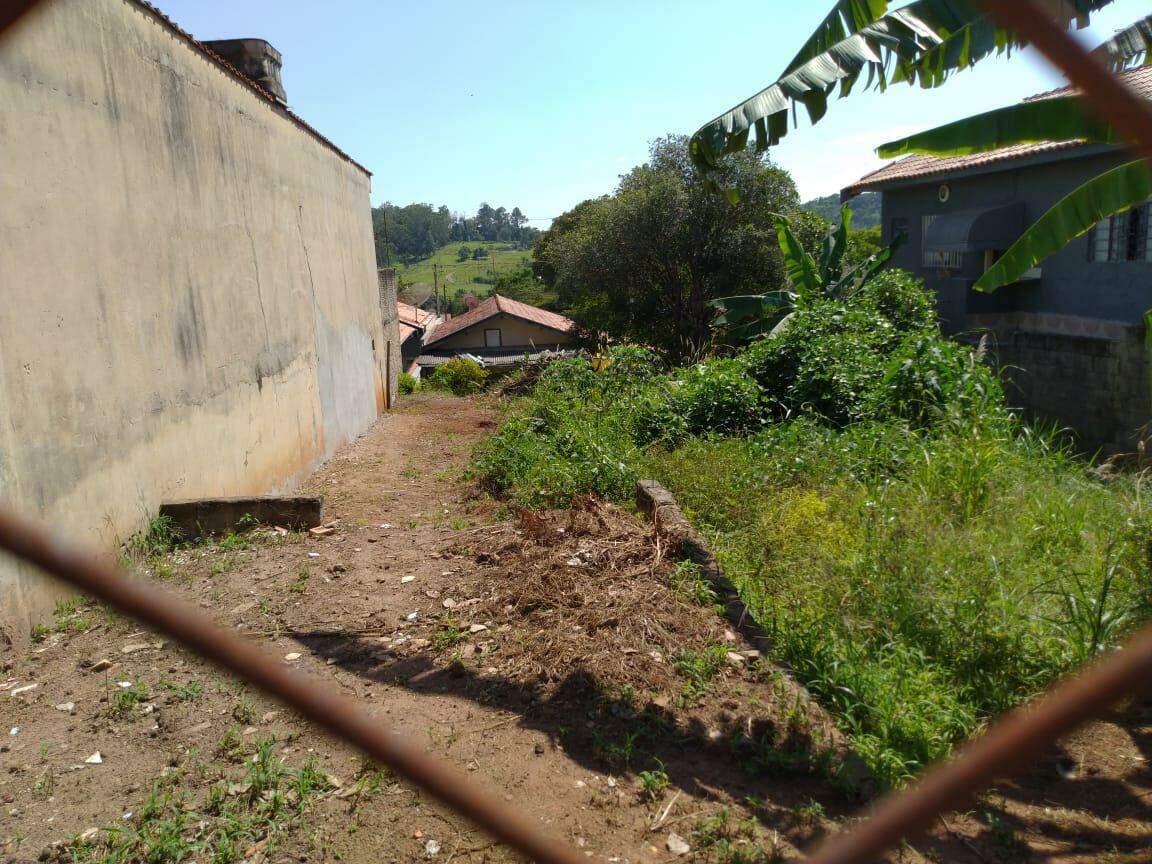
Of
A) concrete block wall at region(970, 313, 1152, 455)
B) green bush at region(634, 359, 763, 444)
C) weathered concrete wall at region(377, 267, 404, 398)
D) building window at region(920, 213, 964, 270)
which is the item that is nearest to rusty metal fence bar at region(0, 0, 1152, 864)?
green bush at region(634, 359, 763, 444)

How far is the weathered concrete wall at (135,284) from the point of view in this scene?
182 inches

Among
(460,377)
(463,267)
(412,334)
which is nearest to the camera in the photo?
(460,377)

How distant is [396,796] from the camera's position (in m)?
3.09

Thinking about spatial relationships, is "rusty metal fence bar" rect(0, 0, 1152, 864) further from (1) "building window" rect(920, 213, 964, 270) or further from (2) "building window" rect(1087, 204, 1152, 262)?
(1) "building window" rect(920, 213, 964, 270)

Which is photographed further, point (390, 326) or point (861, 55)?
point (390, 326)

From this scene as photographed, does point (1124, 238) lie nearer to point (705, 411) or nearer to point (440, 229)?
point (705, 411)

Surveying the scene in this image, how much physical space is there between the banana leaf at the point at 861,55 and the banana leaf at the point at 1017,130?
427 mm

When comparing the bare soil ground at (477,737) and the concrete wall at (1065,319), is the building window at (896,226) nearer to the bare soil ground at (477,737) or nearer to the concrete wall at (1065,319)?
the concrete wall at (1065,319)

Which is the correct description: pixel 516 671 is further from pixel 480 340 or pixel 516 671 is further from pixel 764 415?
pixel 480 340

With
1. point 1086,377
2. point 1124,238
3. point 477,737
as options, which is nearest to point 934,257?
point 1124,238

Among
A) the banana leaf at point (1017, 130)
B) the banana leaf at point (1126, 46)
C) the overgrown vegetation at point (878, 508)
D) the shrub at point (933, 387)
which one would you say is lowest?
the overgrown vegetation at point (878, 508)

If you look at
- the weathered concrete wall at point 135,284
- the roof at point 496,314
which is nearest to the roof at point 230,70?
the weathered concrete wall at point 135,284

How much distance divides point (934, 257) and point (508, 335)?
2333 centimetres

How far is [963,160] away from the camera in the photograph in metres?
15.3
